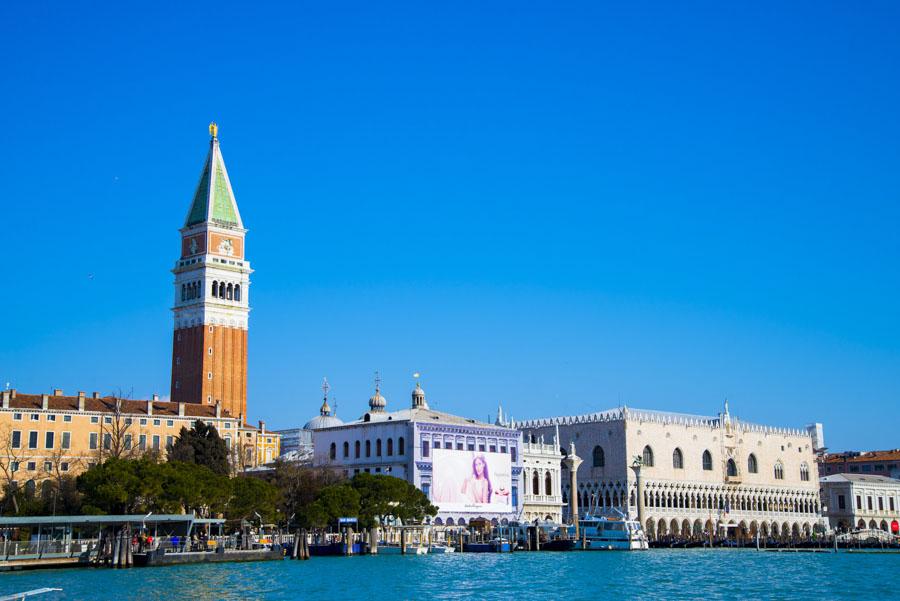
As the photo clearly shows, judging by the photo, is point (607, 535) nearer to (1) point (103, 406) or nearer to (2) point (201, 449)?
(2) point (201, 449)

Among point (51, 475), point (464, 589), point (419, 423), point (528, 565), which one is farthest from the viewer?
point (419, 423)

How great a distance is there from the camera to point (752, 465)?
108 m

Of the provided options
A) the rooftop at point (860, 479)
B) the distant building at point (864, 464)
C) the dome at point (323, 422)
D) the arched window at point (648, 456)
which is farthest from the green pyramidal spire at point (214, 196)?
the distant building at point (864, 464)

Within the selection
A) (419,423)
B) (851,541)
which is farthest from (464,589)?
(851,541)

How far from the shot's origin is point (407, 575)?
4950 centimetres

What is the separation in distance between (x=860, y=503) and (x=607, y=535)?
42.8m

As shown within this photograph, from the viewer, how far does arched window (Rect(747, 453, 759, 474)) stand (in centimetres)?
10694

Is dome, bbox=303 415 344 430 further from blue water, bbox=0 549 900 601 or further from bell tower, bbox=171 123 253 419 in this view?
blue water, bbox=0 549 900 601

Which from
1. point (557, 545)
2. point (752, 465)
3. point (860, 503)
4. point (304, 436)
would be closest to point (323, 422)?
point (304, 436)

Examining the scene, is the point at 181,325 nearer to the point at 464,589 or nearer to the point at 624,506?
the point at 624,506

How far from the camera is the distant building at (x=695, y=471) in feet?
315

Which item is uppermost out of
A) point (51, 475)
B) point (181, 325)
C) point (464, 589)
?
point (181, 325)

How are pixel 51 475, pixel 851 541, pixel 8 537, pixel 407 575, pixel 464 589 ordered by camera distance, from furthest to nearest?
pixel 851 541
pixel 51 475
pixel 8 537
pixel 407 575
pixel 464 589

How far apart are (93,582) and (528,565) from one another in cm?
2202
